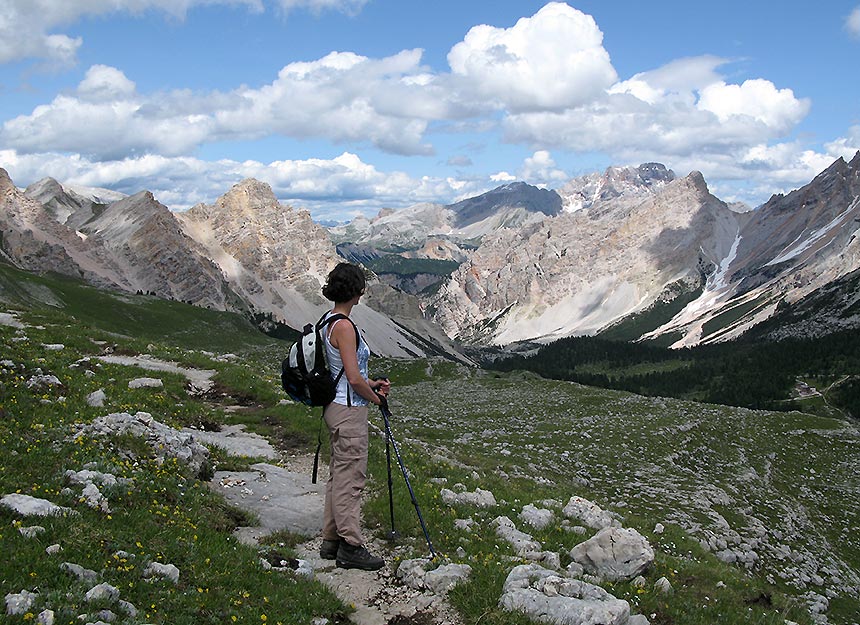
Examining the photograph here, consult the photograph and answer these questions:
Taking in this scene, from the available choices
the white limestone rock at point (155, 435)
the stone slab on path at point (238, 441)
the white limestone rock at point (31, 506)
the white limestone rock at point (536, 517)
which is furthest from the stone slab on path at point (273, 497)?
the white limestone rock at point (536, 517)

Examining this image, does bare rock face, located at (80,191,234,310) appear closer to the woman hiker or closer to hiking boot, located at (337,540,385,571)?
the woman hiker

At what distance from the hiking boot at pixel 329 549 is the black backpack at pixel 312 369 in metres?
2.73

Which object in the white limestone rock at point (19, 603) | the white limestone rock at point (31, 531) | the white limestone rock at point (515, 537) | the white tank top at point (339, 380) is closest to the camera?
the white limestone rock at point (19, 603)

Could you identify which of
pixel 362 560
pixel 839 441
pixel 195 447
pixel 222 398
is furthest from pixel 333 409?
pixel 839 441

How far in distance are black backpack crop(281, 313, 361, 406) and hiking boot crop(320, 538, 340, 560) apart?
2.73 meters

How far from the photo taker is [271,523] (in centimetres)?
1318

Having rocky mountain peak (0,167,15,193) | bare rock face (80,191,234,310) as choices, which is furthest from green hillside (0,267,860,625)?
rocky mountain peak (0,167,15,193)

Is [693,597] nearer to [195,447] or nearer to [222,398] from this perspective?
[195,447]

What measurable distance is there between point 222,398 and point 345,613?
57.6ft

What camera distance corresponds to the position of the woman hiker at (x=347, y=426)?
37.2ft

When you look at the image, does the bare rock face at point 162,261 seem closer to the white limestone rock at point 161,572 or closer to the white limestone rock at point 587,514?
the white limestone rock at point 587,514

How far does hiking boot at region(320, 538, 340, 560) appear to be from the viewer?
38.8 feet

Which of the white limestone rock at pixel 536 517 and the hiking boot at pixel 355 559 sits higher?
the hiking boot at pixel 355 559

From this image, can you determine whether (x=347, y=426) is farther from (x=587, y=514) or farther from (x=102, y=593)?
(x=587, y=514)
